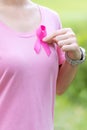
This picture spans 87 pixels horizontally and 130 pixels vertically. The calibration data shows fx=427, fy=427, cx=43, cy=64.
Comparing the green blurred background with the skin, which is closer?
the skin

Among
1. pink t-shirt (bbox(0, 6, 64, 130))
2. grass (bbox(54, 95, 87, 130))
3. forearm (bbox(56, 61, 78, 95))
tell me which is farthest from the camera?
grass (bbox(54, 95, 87, 130))

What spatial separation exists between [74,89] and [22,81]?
4.07 feet

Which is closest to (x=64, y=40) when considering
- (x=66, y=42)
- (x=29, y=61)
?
(x=66, y=42)

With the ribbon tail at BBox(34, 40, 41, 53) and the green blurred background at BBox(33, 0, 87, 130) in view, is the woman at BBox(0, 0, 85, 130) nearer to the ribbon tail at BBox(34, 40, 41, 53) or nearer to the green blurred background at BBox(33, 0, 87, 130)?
the ribbon tail at BBox(34, 40, 41, 53)

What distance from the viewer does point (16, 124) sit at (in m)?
0.97

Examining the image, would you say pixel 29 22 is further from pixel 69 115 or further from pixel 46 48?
pixel 69 115

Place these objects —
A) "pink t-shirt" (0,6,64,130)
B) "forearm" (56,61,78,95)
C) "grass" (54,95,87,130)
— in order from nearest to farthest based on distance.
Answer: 1. "pink t-shirt" (0,6,64,130)
2. "forearm" (56,61,78,95)
3. "grass" (54,95,87,130)

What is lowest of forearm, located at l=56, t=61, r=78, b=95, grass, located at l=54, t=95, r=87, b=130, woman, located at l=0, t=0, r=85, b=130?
grass, located at l=54, t=95, r=87, b=130

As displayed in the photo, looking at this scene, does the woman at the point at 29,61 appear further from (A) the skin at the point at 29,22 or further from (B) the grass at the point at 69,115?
(B) the grass at the point at 69,115

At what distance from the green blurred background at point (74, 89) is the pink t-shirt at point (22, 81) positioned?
3.47 feet

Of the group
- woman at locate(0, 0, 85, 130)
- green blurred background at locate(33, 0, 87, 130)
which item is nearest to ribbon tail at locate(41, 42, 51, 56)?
woman at locate(0, 0, 85, 130)

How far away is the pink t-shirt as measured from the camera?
955 millimetres

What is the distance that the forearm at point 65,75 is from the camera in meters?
1.11

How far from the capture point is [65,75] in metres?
1.12
